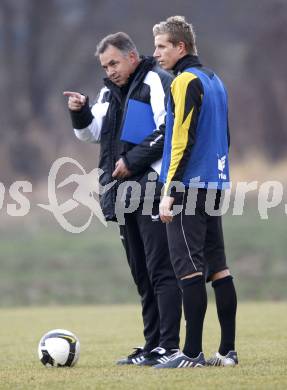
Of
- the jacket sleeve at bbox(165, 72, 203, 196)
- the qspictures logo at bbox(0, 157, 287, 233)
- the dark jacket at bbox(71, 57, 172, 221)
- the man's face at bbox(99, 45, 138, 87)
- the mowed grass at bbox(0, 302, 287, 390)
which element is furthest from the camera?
the qspictures logo at bbox(0, 157, 287, 233)

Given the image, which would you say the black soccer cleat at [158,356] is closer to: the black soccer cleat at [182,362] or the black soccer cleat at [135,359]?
the black soccer cleat at [135,359]

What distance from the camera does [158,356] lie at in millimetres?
6758

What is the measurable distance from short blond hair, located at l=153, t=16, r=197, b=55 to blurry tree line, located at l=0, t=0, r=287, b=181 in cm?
2267

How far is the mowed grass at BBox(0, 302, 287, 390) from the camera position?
5730 millimetres

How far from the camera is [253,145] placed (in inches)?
1134

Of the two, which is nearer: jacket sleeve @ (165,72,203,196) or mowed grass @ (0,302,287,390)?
mowed grass @ (0,302,287,390)

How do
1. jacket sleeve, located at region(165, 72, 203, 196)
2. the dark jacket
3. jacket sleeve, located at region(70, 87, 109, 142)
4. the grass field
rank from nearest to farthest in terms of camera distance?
jacket sleeve, located at region(165, 72, 203, 196), the dark jacket, jacket sleeve, located at region(70, 87, 109, 142), the grass field

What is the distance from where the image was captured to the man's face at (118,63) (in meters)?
6.90

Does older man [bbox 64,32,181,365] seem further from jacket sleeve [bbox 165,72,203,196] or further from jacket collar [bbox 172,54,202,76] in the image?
jacket sleeve [bbox 165,72,203,196]

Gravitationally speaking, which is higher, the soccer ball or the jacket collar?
the jacket collar

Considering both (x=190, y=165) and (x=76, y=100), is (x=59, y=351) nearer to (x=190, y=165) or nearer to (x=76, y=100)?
(x=190, y=165)

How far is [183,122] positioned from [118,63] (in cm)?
89

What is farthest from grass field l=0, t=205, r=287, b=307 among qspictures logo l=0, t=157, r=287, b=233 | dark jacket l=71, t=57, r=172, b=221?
dark jacket l=71, t=57, r=172, b=221

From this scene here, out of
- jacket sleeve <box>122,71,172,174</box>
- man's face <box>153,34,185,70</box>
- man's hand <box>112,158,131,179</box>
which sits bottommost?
man's hand <box>112,158,131,179</box>
